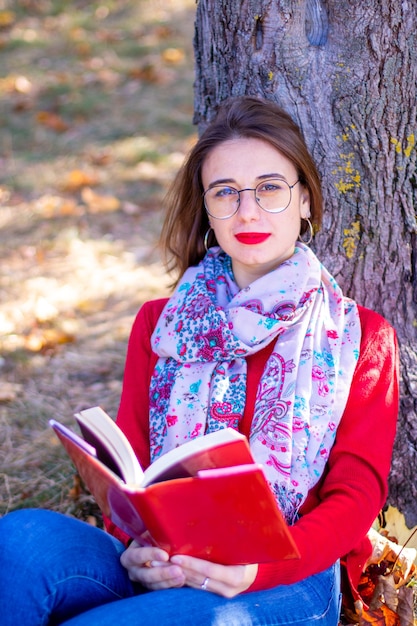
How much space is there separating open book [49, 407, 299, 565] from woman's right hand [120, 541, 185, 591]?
0.11ft

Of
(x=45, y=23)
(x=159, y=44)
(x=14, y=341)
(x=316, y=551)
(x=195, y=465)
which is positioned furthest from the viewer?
(x=45, y=23)

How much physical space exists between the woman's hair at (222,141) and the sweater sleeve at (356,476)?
469 millimetres

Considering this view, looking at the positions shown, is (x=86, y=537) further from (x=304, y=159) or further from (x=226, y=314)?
(x=304, y=159)

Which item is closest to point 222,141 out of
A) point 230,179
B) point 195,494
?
point 230,179

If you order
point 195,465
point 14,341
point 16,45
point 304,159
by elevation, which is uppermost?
point 16,45

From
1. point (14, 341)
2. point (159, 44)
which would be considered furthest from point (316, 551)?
point (159, 44)

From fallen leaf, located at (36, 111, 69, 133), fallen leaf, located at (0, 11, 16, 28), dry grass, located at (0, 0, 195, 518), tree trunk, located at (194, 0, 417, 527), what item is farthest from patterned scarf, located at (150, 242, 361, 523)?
fallen leaf, located at (0, 11, 16, 28)

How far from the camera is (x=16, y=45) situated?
716 centimetres

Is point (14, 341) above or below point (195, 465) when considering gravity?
below

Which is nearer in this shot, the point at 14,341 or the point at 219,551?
the point at 219,551

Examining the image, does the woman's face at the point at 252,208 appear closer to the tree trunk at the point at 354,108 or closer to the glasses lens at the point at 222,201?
the glasses lens at the point at 222,201

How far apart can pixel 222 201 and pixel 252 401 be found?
0.55m

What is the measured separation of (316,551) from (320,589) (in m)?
0.15

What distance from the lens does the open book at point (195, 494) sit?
1.46 meters
